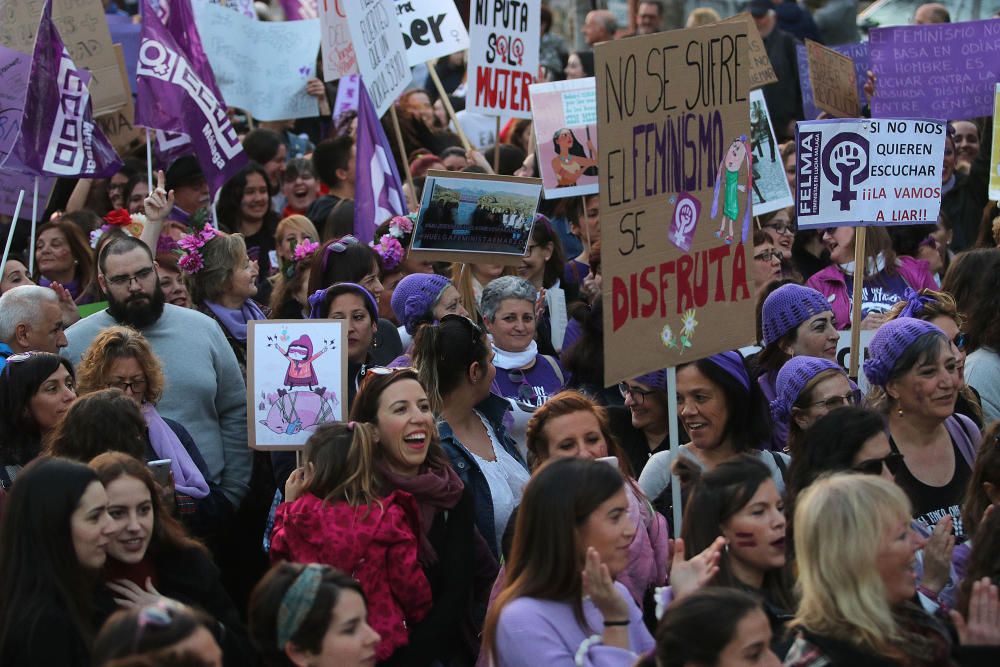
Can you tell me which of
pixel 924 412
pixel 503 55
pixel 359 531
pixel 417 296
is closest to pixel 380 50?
pixel 503 55

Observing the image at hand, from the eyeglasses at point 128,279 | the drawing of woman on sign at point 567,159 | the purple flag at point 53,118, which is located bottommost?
the eyeglasses at point 128,279

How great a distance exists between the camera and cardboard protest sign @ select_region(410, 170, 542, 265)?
7.93 metres

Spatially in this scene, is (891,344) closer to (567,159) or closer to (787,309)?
(787,309)

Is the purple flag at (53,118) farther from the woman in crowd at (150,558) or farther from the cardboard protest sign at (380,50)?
the woman in crowd at (150,558)

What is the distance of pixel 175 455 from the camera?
6258 millimetres

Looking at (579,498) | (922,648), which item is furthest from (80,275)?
(922,648)

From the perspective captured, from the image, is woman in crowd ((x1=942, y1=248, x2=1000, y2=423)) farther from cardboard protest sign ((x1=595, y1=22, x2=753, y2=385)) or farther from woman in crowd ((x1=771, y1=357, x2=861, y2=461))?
cardboard protest sign ((x1=595, y1=22, x2=753, y2=385))

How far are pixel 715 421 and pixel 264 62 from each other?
6.95m

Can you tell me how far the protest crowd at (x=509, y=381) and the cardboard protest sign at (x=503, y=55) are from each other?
0.06 feet

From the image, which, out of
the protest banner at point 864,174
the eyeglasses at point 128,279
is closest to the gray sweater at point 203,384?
the eyeglasses at point 128,279

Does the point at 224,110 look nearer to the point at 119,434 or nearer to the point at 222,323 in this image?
the point at 222,323

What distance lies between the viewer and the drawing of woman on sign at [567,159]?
9.59 m

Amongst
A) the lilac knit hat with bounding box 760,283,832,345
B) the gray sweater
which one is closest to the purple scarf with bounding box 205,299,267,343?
the gray sweater

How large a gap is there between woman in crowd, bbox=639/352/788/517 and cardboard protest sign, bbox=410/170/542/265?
7.24ft
